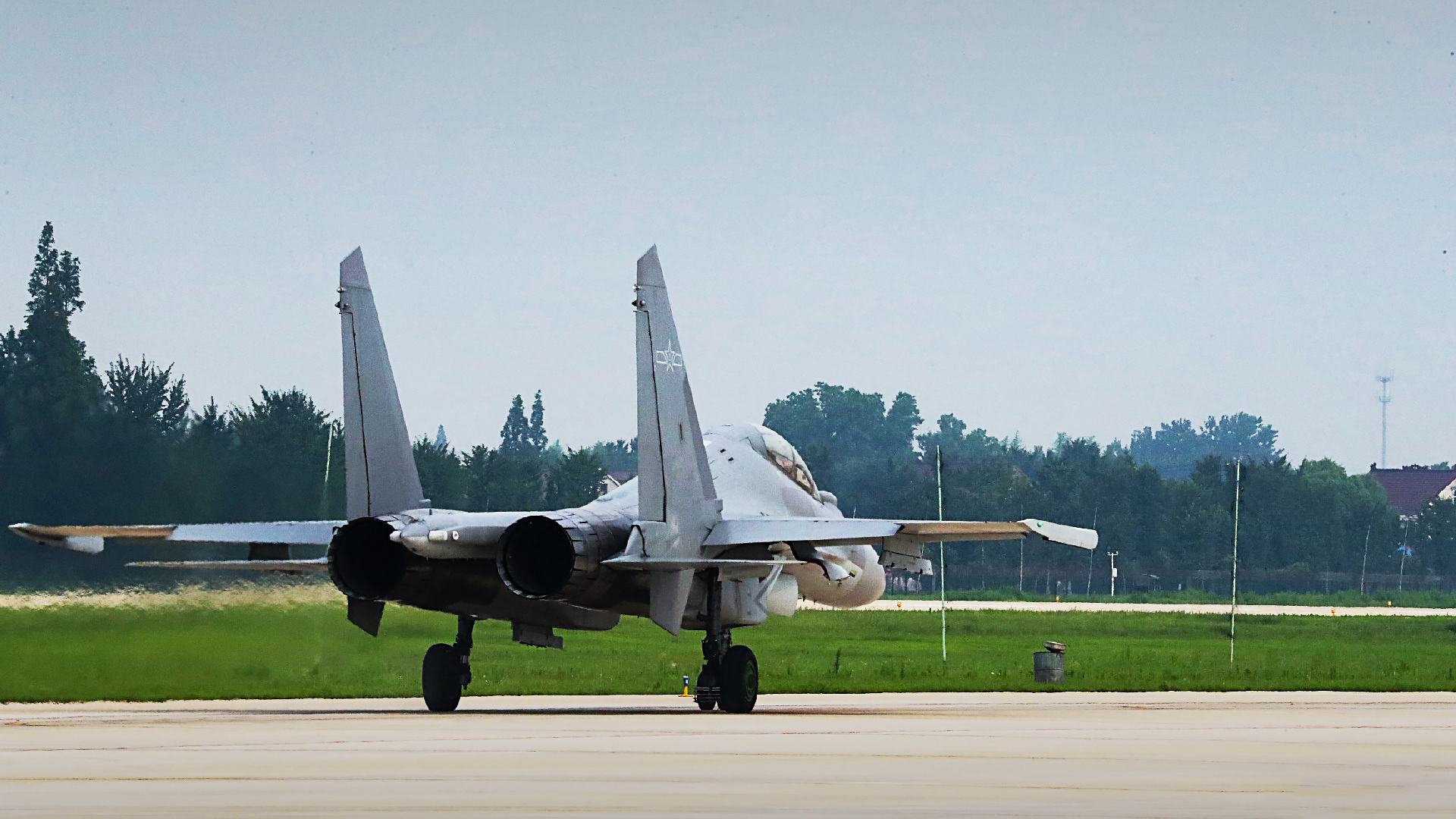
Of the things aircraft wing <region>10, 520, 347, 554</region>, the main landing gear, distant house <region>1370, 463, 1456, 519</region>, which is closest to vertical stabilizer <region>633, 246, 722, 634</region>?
the main landing gear

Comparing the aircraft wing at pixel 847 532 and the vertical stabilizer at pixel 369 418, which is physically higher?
the vertical stabilizer at pixel 369 418

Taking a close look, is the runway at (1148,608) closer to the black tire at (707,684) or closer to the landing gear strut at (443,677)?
the black tire at (707,684)

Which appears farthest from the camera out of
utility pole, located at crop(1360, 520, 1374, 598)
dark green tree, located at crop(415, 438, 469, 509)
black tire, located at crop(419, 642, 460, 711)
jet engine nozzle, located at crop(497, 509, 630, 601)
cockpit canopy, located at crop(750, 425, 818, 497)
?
utility pole, located at crop(1360, 520, 1374, 598)

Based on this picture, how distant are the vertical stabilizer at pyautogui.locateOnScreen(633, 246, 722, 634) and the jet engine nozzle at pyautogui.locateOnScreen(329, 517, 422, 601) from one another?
2.75m

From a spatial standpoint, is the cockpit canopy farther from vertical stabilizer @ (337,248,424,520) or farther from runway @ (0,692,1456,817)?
vertical stabilizer @ (337,248,424,520)

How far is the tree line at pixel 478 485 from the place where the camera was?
28.8m

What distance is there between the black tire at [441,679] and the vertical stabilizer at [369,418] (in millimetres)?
1841

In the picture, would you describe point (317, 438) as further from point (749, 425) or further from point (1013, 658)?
point (1013, 658)

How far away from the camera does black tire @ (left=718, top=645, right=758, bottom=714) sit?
24.7 meters

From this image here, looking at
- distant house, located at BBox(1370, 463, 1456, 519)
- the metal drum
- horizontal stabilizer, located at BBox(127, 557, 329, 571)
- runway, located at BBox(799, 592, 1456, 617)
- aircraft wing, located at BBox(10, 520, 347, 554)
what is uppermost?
distant house, located at BBox(1370, 463, 1456, 519)

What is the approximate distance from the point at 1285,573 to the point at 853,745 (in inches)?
4612

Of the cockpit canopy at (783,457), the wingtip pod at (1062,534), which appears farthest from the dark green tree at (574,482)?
the wingtip pod at (1062,534)

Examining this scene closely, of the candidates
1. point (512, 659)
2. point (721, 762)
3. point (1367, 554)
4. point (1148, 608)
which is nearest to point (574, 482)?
point (1148, 608)

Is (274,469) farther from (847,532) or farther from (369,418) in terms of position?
(847,532)
